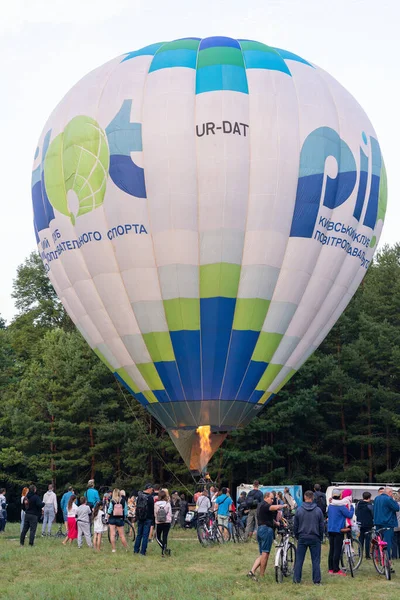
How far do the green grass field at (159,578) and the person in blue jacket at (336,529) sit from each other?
231 mm

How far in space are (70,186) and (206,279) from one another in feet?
13.6

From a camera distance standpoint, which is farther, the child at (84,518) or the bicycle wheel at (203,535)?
the bicycle wheel at (203,535)

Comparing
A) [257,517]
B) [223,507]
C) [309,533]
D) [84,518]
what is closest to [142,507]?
[84,518]

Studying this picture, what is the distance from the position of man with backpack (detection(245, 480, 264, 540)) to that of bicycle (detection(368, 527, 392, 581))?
5.09 m

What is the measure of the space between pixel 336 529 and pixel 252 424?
2311cm

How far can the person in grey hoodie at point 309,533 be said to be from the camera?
39.5ft

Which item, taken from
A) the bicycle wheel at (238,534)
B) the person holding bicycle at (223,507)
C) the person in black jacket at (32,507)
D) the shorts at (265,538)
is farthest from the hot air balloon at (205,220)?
the shorts at (265,538)

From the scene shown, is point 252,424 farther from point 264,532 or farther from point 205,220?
point 264,532

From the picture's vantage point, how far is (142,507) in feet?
50.5

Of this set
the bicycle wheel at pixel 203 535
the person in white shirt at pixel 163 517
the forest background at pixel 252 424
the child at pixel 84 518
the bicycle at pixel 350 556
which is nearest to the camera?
the bicycle at pixel 350 556

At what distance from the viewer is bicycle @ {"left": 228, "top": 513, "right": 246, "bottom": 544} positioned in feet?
61.8

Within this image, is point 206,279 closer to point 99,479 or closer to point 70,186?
point 70,186

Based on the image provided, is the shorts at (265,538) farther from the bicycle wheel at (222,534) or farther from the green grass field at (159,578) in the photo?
the bicycle wheel at (222,534)

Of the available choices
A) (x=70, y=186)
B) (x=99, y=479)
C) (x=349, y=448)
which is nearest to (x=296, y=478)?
(x=349, y=448)
